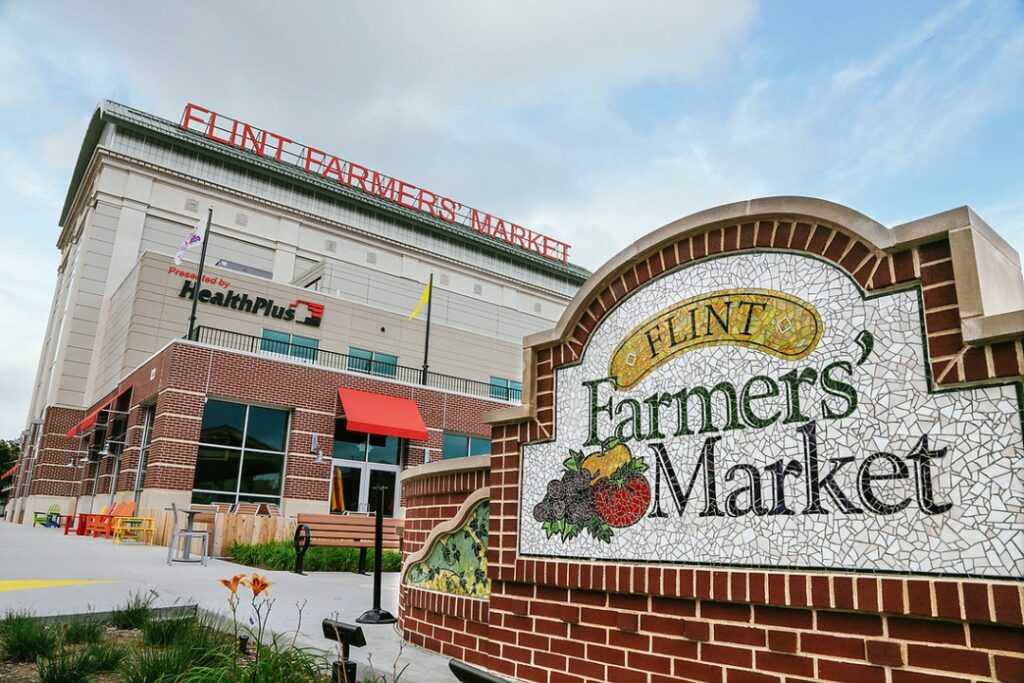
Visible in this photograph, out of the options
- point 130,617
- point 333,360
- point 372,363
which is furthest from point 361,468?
point 130,617

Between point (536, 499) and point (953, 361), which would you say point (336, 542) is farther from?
point (953, 361)

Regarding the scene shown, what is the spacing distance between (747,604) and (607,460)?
127 cm

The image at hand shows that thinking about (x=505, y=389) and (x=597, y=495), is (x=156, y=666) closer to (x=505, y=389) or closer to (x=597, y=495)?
(x=597, y=495)

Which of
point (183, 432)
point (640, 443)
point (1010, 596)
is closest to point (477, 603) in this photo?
point (640, 443)

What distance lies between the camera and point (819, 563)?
338 centimetres

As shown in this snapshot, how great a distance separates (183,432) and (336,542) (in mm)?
10912

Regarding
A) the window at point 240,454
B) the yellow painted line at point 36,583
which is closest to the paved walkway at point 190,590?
the yellow painted line at point 36,583

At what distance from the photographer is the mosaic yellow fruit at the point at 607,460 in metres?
4.47

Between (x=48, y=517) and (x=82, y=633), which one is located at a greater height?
(x=48, y=517)

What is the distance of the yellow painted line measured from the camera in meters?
8.33

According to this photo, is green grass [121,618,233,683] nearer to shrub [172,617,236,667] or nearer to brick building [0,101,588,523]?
shrub [172,617,236,667]

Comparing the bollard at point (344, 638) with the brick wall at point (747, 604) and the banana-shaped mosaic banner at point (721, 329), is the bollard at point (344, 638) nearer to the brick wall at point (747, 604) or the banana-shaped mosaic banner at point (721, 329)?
the brick wall at point (747, 604)

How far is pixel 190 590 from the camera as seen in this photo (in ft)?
27.9

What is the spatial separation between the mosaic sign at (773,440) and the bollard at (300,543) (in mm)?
7324
